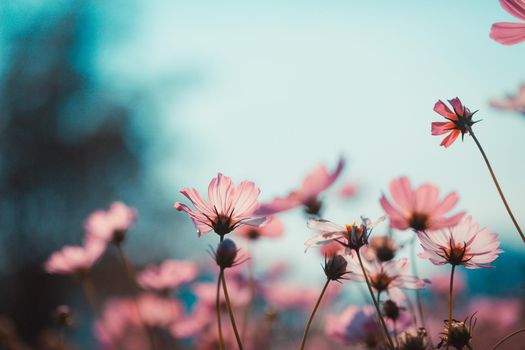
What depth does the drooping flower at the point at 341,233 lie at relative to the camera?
0.40 metres

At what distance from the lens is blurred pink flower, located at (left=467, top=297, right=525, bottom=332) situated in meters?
1.00

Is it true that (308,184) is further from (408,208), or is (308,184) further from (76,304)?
(76,304)

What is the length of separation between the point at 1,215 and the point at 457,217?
183 inches

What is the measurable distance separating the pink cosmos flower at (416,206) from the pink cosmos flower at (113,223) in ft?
1.41

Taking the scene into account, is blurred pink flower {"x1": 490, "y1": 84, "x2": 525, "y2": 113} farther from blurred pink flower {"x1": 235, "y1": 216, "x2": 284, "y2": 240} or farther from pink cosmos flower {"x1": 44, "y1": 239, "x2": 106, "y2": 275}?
pink cosmos flower {"x1": 44, "y1": 239, "x2": 106, "y2": 275}

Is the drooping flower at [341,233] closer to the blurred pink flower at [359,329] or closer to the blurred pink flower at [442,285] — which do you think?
the blurred pink flower at [359,329]

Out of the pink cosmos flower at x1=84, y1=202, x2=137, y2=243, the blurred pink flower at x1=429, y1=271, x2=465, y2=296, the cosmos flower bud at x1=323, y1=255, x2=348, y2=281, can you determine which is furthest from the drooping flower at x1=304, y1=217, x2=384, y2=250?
the blurred pink flower at x1=429, y1=271, x2=465, y2=296

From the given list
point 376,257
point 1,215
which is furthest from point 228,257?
point 1,215

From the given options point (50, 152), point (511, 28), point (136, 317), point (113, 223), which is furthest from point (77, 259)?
point (50, 152)

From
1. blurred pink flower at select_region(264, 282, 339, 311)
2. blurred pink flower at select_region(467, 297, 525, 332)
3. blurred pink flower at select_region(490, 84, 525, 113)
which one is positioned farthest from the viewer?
blurred pink flower at select_region(264, 282, 339, 311)

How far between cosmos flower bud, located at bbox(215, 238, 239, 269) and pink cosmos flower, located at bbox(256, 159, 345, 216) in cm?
13

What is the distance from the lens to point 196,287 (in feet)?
3.12

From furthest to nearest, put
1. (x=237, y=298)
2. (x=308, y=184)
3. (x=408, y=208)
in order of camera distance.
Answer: (x=237, y=298) → (x=308, y=184) → (x=408, y=208)

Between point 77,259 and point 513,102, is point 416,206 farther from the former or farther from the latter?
point 77,259
